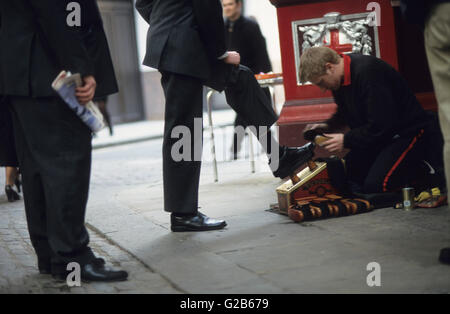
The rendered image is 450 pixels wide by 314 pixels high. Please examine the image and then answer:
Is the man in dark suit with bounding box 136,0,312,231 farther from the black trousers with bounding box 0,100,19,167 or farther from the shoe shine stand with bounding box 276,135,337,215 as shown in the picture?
the black trousers with bounding box 0,100,19,167

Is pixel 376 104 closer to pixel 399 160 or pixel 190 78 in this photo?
pixel 399 160

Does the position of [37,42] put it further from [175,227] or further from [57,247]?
[175,227]

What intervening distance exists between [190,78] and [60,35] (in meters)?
1.19

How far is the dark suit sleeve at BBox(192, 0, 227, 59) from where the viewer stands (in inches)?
178

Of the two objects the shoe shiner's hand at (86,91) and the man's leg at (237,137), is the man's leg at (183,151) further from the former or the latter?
the man's leg at (237,137)

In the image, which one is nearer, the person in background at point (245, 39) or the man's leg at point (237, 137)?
the person in background at point (245, 39)

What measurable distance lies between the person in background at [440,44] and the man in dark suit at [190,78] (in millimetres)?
1358

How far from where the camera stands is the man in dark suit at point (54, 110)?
363cm

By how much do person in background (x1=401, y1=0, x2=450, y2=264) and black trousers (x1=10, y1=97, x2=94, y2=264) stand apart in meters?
1.66

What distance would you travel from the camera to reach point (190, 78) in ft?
15.3

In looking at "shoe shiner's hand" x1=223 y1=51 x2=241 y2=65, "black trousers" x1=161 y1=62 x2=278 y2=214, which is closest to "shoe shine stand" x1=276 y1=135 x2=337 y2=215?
"black trousers" x1=161 y1=62 x2=278 y2=214

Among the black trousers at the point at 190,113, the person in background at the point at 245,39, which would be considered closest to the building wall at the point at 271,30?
the person in background at the point at 245,39

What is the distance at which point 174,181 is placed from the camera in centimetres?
476

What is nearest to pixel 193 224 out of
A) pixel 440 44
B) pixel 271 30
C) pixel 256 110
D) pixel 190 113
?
pixel 190 113
